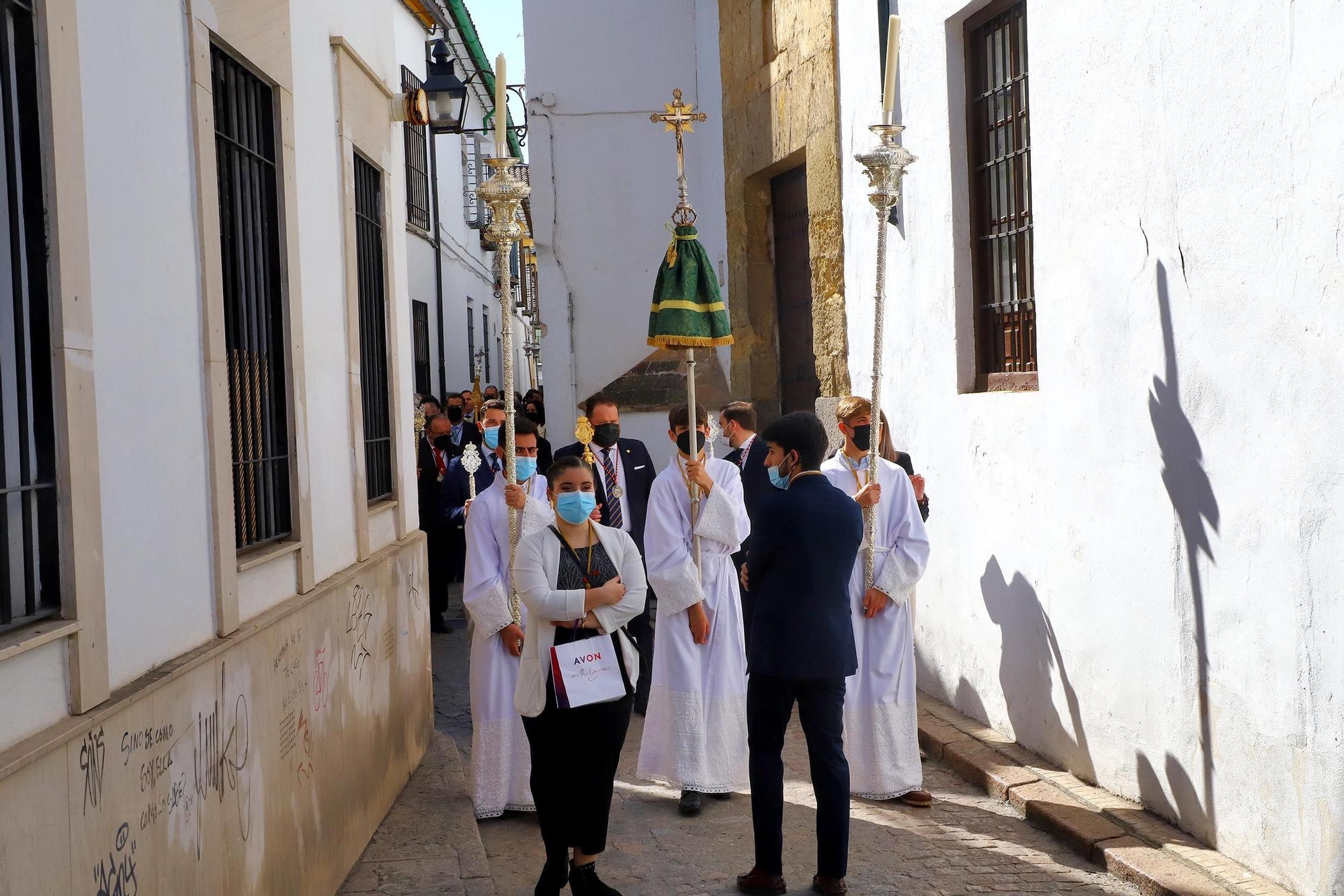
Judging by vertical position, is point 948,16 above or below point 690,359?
above

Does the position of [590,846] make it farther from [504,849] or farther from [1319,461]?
[1319,461]

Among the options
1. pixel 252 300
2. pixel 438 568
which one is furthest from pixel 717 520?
pixel 438 568

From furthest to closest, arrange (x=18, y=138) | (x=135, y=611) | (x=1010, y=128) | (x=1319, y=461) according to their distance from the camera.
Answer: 1. (x=1010, y=128)
2. (x=1319, y=461)
3. (x=135, y=611)
4. (x=18, y=138)

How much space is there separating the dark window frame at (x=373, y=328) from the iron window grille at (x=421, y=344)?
12426 millimetres

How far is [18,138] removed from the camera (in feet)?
10.0

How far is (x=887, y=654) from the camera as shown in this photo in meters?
6.80

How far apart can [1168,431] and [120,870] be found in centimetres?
415

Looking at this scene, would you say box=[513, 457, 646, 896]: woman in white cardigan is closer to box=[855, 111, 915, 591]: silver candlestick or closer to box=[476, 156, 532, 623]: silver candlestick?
box=[476, 156, 532, 623]: silver candlestick

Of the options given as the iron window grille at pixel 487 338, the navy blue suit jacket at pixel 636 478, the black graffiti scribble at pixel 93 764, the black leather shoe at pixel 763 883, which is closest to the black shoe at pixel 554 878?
the black leather shoe at pixel 763 883

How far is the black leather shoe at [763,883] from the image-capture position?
211 inches

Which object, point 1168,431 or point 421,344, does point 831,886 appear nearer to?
point 1168,431

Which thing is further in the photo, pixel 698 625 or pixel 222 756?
pixel 698 625

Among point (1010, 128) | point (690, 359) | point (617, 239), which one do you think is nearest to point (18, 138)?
point (690, 359)

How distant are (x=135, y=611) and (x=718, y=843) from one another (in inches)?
132
